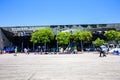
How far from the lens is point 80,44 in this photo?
305ft

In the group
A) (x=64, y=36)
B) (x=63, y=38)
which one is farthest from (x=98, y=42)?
(x=63, y=38)

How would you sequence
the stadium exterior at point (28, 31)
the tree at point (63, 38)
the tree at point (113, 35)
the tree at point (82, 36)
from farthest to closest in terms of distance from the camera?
the stadium exterior at point (28, 31) < the tree at point (82, 36) < the tree at point (113, 35) < the tree at point (63, 38)

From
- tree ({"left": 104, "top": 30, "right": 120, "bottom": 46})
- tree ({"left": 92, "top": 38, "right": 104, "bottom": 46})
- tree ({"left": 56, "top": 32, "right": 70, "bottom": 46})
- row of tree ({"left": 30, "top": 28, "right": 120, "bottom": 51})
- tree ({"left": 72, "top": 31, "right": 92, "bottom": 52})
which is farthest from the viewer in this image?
tree ({"left": 92, "top": 38, "right": 104, "bottom": 46})

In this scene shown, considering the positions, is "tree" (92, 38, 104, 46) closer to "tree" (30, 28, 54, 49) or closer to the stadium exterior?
the stadium exterior

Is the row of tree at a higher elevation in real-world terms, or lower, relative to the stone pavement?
higher

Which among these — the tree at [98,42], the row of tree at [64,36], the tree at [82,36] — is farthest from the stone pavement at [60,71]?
the tree at [98,42]

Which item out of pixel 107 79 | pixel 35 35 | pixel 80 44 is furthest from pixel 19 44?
pixel 107 79

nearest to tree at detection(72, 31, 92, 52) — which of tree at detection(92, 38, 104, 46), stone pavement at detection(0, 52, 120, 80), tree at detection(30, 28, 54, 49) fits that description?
tree at detection(92, 38, 104, 46)

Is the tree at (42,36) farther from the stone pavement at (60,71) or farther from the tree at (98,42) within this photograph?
the stone pavement at (60,71)

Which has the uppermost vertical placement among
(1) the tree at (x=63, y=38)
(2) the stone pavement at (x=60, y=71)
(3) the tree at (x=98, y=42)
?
(1) the tree at (x=63, y=38)

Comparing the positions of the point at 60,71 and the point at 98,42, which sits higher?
the point at 98,42

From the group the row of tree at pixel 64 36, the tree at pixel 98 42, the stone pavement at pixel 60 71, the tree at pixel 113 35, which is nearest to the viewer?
the stone pavement at pixel 60 71

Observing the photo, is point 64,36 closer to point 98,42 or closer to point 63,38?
point 63,38

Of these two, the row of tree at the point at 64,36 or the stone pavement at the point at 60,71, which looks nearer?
the stone pavement at the point at 60,71
